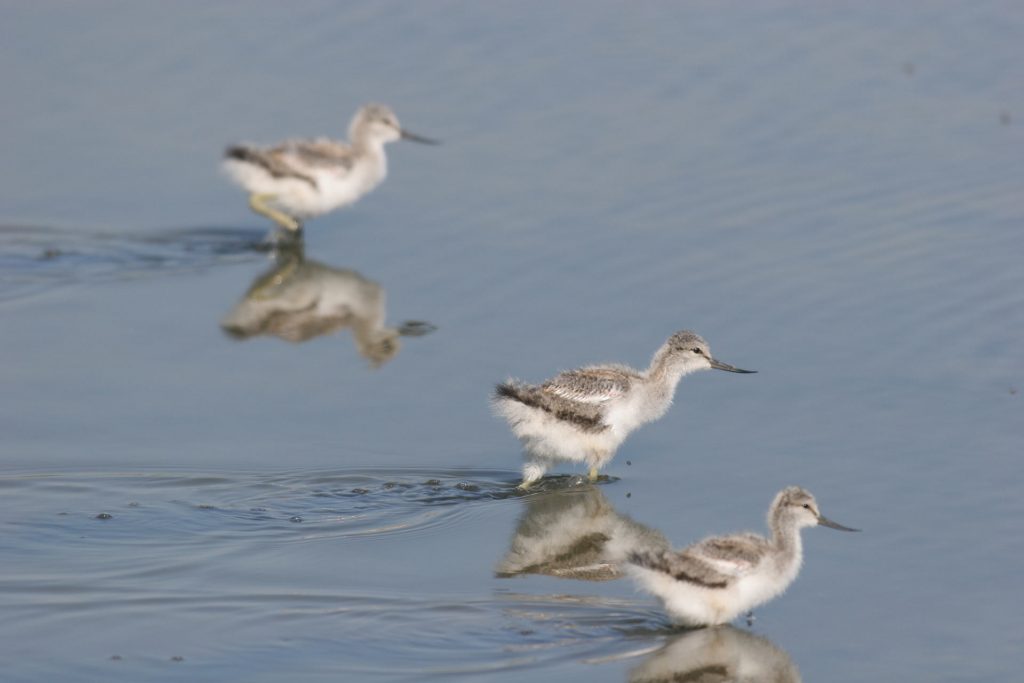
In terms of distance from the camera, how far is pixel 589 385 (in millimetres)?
10281

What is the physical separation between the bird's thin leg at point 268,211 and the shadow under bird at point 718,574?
7984 mm

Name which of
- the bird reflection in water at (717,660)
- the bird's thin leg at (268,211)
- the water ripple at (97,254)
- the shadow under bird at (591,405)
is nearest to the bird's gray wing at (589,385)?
the shadow under bird at (591,405)

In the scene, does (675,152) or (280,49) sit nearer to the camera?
(675,152)

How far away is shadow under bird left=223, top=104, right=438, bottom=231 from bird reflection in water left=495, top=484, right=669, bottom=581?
587 cm

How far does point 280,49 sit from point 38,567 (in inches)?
430

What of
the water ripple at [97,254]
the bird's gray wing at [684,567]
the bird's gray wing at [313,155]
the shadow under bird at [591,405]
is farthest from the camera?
the bird's gray wing at [313,155]

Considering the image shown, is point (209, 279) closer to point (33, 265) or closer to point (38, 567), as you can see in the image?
point (33, 265)

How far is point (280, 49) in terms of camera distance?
61.7 feet

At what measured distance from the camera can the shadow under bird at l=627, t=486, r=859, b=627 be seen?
807cm

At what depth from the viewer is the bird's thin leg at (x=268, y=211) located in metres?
15.5

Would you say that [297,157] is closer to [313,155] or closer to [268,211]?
[313,155]

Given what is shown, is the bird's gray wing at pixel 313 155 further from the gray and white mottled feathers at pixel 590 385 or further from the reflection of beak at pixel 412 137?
the gray and white mottled feathers at pixel 590 385

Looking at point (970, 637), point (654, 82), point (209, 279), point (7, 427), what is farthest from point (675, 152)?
point (970, 637)

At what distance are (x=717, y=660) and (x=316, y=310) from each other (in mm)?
6688
